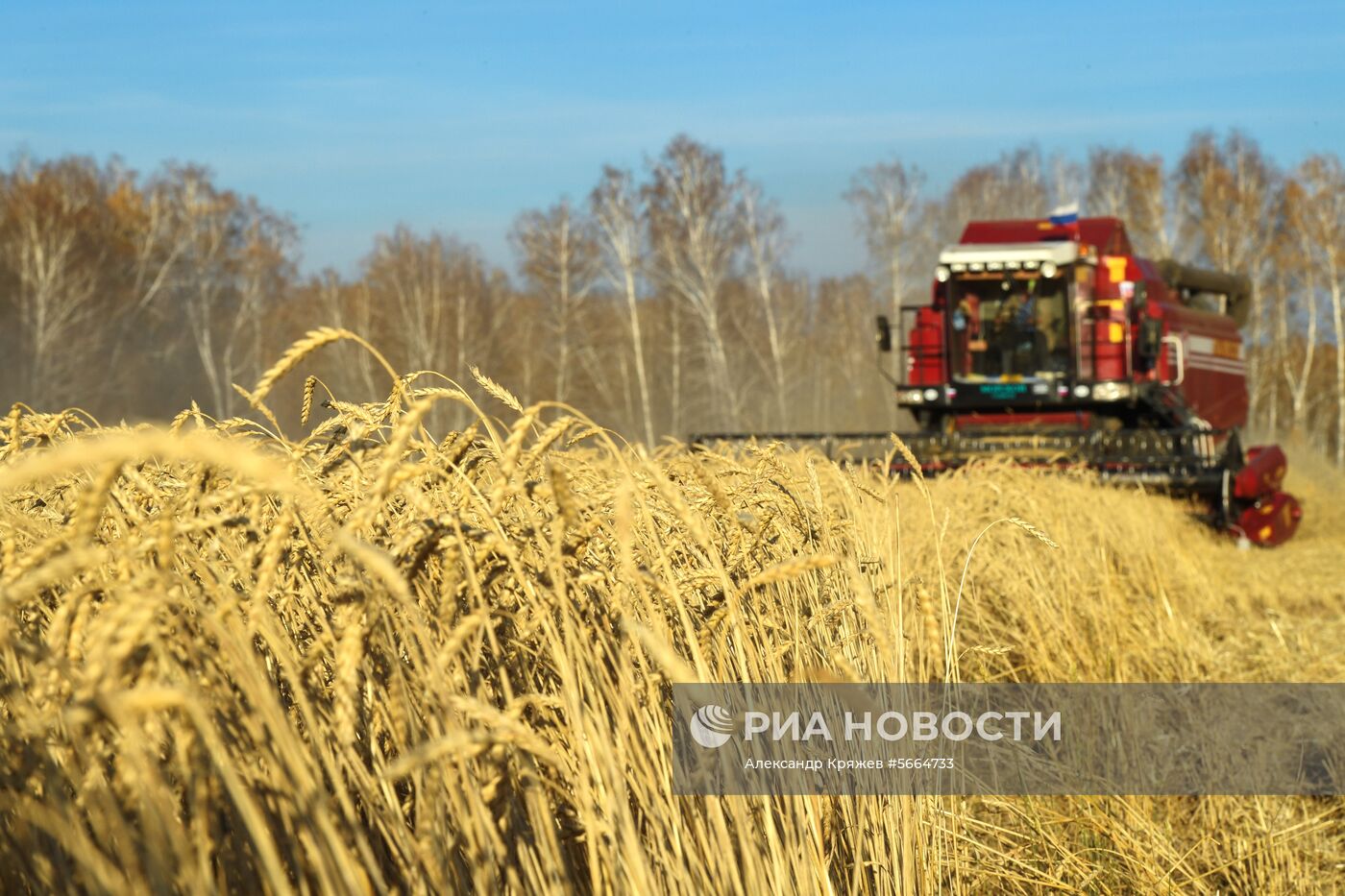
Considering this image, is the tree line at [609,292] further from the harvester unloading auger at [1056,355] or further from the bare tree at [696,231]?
the harvester unloading auger at [1056,355]

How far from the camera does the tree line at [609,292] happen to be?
105 ft

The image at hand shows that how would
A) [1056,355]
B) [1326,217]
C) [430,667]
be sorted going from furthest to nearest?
[1326,217] → [1056,355] → [430,667]

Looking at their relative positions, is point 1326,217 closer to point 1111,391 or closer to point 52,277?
point 1111,391

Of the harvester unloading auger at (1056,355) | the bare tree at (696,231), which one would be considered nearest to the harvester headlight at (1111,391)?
the harvester unloading auger at (1056,355)

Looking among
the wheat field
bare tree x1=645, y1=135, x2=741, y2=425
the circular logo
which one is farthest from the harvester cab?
bare tree x1=645, y1=135, x2=741, y2=425

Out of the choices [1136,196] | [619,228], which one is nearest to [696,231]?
[619,228]

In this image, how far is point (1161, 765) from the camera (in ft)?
14.5

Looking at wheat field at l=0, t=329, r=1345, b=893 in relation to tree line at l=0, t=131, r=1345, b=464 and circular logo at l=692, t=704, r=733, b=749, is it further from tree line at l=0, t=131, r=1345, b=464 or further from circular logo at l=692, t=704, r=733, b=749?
tree line at l=0, t=131, r=1345, b=464

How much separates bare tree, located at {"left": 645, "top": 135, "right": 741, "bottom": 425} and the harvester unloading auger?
59.0 ft

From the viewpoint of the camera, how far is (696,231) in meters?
32.1

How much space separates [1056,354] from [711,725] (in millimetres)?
11842

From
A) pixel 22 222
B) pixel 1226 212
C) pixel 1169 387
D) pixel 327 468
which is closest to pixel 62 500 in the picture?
pixel 327 468

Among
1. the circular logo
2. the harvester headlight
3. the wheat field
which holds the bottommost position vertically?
the harvester headlight

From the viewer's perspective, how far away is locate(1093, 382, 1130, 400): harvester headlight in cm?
1273
